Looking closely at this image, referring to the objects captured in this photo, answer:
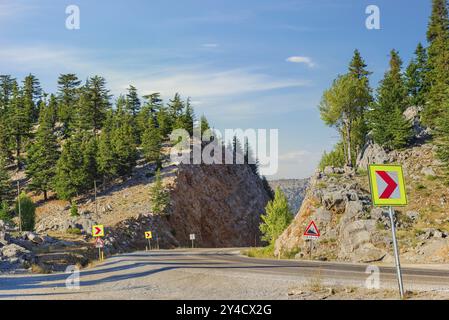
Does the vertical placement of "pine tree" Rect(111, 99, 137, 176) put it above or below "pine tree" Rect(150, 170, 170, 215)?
above

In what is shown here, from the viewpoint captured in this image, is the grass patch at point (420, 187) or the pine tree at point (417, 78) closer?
the grass patch at point (420, 187)

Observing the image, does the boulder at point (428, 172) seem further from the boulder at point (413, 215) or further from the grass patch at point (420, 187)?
the boulder at point (413, 215)

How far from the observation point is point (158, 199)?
3423 inches

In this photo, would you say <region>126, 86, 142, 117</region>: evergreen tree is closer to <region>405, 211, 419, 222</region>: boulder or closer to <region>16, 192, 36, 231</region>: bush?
<region>16, 192, 36, 231</region>: bush

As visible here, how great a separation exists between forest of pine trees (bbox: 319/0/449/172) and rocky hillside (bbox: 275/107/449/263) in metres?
3.99

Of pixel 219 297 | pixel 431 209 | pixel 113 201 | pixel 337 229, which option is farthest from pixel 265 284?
pixel 113 201

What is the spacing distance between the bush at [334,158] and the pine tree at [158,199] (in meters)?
30.0

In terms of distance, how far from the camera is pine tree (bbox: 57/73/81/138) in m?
134

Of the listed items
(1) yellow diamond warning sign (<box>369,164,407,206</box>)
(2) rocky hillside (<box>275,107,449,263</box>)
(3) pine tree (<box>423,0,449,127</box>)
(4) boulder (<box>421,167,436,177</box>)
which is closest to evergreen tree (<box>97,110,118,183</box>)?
(2) rocky hillside (<box>275,107,449,263</box>)

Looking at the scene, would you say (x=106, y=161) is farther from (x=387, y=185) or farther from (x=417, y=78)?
(x=387, y=185)

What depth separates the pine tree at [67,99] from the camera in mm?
133550

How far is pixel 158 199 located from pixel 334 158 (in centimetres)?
3366

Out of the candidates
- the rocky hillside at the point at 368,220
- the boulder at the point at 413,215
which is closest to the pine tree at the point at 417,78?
the rocky hillside at the point at 368,220

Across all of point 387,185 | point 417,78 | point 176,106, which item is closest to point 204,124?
point 176,106
